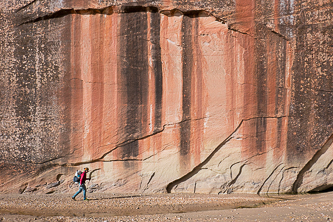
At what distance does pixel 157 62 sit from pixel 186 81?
679mm

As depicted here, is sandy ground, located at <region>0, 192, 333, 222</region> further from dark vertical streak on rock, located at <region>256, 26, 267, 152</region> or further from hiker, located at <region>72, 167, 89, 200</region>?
dark vertical streak on rock, located at <region>256, 26, 267, 152</region>

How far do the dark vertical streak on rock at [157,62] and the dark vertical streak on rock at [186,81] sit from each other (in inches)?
18.3

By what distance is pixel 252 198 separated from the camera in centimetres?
468

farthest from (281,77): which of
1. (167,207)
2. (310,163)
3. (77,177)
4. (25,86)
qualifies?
(25,86)

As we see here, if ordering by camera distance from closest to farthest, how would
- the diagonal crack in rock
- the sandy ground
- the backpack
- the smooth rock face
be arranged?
the sandy ground < the backpack < the smooth rock face < the diagonal crack in rock

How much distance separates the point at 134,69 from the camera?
15.7 feet

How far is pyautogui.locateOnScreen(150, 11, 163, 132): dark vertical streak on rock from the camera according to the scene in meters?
4.77

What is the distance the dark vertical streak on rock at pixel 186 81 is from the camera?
4.79 metres

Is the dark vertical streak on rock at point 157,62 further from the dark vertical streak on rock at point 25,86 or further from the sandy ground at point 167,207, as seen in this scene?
the dark vertical streak on rock at point 25,86

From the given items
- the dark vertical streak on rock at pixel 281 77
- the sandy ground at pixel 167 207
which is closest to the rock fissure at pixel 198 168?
the sandy ground at pixel 167 207

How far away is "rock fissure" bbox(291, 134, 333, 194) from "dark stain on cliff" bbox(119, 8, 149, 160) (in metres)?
3.27

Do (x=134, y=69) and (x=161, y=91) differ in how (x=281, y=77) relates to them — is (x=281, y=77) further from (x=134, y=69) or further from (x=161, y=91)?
(x=134, y=69)

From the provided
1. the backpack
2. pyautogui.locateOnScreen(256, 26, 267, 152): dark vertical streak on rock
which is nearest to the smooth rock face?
pyautogui.locateOnScreen(256, 26, 267, 152): dark vertical streak on rock

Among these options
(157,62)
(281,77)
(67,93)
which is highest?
(157,62)
